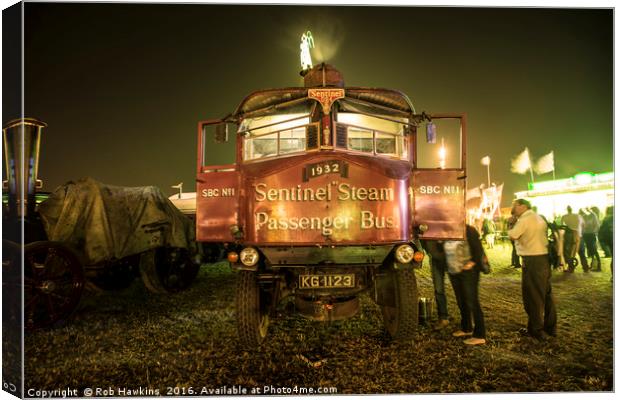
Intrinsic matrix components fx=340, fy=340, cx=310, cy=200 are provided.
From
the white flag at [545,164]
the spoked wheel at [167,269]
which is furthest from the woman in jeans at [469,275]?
the spoked wheel at [167,269]

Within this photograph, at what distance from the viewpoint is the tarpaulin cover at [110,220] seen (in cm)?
490

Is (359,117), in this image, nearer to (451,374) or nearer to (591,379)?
(451,374)

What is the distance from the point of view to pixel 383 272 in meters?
3.82

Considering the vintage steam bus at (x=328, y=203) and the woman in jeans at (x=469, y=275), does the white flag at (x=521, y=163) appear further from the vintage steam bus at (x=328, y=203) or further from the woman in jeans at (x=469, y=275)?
the woman in jeans at (x=469, y=275)

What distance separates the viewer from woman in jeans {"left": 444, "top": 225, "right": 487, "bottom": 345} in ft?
13.0

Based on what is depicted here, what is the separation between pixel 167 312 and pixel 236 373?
225 cm

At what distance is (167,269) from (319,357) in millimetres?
3978

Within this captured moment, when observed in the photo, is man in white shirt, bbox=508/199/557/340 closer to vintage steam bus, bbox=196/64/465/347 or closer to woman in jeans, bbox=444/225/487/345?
woman in jeans, bbox=444/225/487/345

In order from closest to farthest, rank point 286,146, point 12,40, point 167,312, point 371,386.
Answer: point 371,386, point 12,40, point 286,146, point 167,312

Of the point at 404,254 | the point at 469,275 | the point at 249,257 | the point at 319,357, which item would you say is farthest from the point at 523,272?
the point at 249,257

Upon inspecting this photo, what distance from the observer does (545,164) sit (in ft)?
17.8

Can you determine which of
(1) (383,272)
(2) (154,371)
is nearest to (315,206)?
(1) (383,272)

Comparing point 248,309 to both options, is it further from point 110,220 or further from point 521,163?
point 521,163

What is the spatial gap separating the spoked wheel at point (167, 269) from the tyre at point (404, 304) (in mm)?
4316
